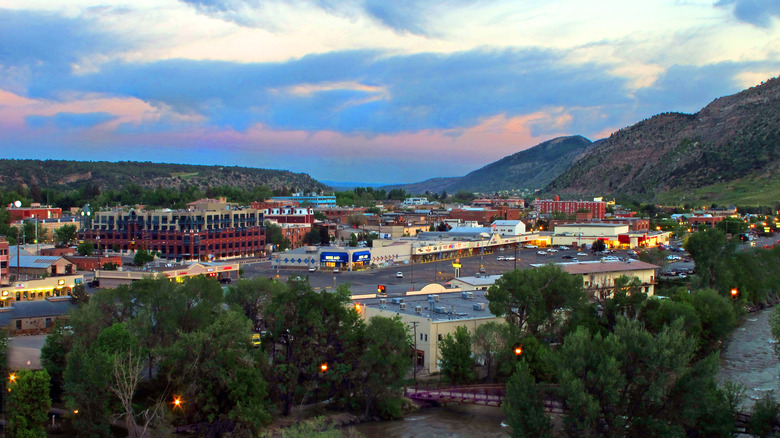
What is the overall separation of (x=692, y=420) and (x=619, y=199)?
15167cm

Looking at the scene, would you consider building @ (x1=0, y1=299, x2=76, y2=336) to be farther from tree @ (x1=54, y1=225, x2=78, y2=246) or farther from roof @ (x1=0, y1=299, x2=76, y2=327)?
tree @ (x1=54, y1=225, x2=78, y2=246)

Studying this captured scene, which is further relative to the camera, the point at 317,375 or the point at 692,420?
the point at 317,375

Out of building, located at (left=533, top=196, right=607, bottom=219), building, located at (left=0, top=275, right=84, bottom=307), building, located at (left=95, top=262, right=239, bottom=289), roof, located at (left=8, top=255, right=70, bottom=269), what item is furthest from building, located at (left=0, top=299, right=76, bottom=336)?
building, located at (left=533, top=196, right=607, bottom=219)

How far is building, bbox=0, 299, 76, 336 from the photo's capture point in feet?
105

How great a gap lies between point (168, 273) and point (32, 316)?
46.5ft

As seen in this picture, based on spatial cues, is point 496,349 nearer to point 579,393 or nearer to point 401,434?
point 401,434

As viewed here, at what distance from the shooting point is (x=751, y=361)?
A: 109 ft

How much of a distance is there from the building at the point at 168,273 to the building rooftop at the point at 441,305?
473 inches

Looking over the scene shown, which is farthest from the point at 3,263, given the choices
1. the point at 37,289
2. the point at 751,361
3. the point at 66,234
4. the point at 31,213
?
the point at 31,213

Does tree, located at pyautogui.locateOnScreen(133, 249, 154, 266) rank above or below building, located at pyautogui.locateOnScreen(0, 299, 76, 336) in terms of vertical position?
above

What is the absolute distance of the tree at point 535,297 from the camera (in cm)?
3200

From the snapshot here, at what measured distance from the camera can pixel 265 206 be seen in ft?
386

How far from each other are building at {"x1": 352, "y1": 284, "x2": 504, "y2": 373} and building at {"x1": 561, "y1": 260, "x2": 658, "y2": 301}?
909 cm

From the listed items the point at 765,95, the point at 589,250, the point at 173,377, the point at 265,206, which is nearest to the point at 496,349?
the point at 173,377
